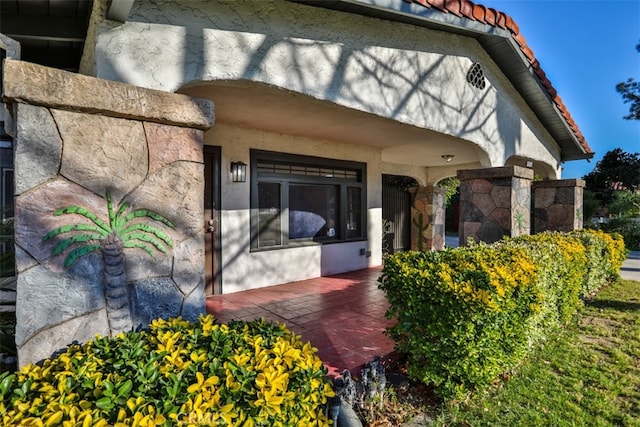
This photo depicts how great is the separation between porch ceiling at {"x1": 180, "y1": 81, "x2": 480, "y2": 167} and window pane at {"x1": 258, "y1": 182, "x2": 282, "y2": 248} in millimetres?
→ 1042

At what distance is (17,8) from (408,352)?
4.30m

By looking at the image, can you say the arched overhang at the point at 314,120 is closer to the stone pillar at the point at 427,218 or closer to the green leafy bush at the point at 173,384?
the green leafy bush at the point at 173,384

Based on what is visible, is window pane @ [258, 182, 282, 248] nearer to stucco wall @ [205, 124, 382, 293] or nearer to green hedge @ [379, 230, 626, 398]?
stucco wall @ [205, 124, 382, 293]

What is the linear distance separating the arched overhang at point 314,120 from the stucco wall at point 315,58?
0.45 ft

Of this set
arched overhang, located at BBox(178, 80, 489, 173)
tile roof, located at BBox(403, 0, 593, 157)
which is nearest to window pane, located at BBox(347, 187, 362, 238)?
arched overhang, located at BBox(178, 80, 489, 173)

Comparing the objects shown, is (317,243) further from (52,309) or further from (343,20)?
(52,309)

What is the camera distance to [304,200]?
6.58m

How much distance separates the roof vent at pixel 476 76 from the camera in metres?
4.78

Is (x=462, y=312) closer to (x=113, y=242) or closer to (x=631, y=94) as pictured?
(x=113, y=242)

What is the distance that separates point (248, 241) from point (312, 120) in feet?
7.51

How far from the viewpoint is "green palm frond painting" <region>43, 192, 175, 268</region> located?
177 centimetres

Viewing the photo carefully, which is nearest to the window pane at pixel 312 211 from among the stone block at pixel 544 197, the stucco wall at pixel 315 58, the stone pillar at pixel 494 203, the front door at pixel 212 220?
the front door at pixel 212 220

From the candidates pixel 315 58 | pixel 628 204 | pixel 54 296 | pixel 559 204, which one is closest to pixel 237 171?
pixel 315 58

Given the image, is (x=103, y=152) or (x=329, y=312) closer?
(x=103, y=152)
